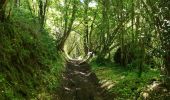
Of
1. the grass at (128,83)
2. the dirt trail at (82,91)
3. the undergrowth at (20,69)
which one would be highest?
the undergrowth at (20,69)

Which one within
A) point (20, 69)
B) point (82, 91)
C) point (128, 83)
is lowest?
point (82, 91)

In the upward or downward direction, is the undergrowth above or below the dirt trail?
above

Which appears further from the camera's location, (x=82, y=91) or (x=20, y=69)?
(x=82, y=91)

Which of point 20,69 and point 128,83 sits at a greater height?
point 20,69

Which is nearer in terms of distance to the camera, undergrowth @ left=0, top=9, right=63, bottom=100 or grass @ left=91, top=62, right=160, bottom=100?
undergrowth @ left=0, top=9, right=63, bottom=100

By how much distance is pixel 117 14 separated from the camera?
82.9 feet

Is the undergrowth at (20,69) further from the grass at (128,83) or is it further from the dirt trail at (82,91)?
the grass at (128,83)

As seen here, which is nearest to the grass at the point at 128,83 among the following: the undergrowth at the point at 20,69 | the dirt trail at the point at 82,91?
the dirt trail at the point at 82,91

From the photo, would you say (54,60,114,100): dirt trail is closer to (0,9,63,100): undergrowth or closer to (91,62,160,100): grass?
(91,62,160,100): grass

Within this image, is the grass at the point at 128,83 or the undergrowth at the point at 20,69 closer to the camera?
the undergrowth at the point at 20,69

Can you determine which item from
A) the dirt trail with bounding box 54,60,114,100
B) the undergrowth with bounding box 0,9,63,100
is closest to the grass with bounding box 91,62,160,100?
the dirt trail with bounding box 54,60,114,100

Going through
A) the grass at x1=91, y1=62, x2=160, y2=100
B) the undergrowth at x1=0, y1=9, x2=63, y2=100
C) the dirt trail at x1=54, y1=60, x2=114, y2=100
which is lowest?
the dirt trail at x1=54, y1=60, x2=114, y2=100

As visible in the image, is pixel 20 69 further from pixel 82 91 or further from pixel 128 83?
pixel 128 83

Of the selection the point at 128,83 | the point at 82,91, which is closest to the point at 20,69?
the point at 82,91
